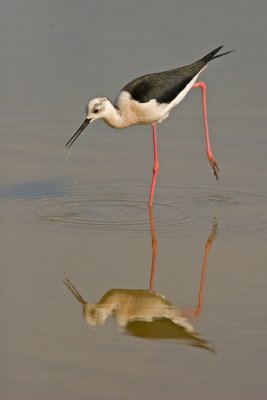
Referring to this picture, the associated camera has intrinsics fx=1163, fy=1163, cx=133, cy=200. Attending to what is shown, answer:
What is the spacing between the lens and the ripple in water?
24.9 ft

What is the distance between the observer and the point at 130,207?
809cm

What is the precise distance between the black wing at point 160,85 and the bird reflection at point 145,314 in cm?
255

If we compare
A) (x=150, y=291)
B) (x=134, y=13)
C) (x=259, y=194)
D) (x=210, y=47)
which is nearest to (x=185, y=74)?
(x=259, y=194)

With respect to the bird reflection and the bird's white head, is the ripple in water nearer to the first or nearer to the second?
the bird's white head

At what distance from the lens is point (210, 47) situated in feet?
38.7

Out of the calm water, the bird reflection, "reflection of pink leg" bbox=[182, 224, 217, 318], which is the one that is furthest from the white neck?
the bird reflection

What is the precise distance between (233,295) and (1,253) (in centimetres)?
153

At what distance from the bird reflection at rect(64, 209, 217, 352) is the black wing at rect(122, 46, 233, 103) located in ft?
8.37

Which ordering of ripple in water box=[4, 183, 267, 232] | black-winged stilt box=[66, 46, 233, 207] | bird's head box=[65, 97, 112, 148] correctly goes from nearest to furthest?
ripple in water box=[4, 183, 267, 232], bird's head box=[65, 97, 112, 148], black-winged stilt box=[66, 46, 233, 207]

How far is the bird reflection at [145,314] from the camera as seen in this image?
5.72 metres

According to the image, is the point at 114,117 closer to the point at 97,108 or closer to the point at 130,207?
the point at 97,108

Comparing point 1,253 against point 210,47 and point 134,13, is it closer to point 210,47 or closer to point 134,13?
point 210,47

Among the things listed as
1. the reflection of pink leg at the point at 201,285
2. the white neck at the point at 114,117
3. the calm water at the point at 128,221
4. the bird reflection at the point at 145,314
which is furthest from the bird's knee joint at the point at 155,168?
the bird reflection at the point at 145,314

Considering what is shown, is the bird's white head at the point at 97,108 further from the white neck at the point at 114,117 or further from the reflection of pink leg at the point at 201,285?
the reflection of pink leg at the point at 201,285
